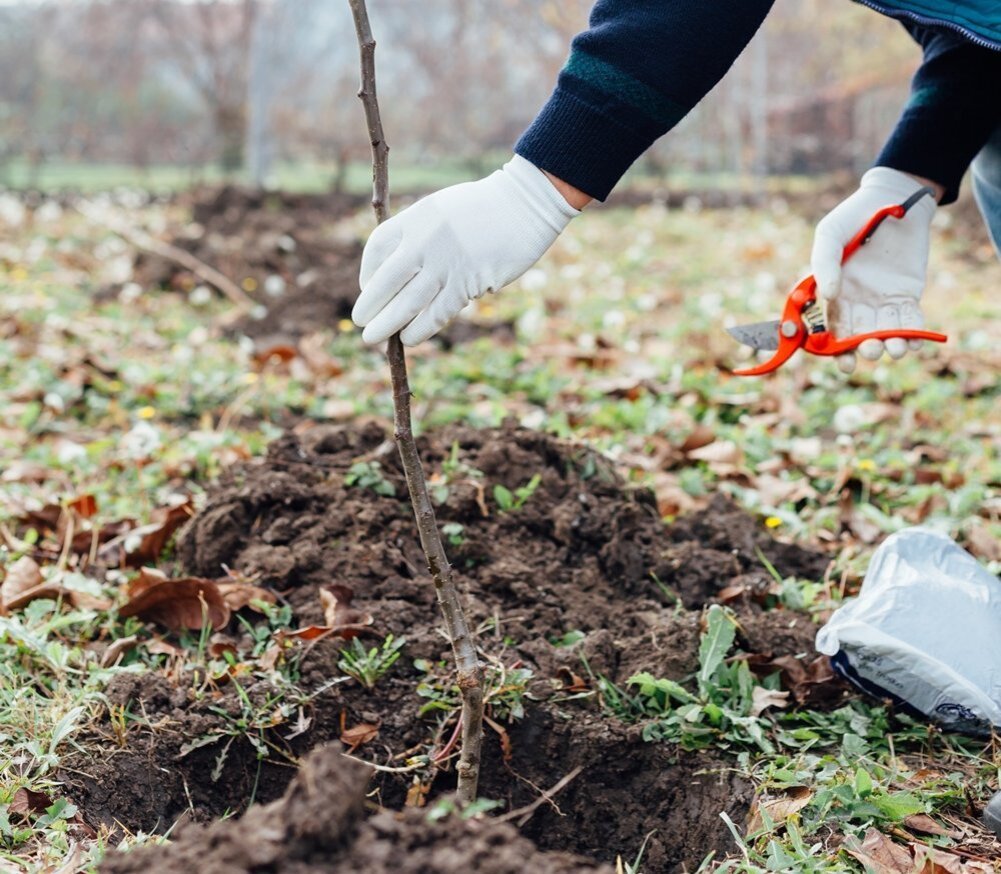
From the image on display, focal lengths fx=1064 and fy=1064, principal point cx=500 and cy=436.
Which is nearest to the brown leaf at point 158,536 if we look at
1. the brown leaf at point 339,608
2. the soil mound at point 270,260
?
the brown leaf at point 339,608

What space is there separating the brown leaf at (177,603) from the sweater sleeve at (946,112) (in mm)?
1676

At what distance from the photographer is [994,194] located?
2379 mm

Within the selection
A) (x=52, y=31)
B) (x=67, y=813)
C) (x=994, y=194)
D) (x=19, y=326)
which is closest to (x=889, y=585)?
(x=994, y=194)

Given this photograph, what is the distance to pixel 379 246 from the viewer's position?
→ 165 centimetres

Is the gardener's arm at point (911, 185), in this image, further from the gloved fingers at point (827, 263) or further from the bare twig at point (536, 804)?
the bare twig at point (536, 804)

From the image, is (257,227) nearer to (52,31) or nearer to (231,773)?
(231,773)

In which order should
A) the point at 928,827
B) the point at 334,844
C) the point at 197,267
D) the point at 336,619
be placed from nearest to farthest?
the point at 334,844
the point at 928,827
the point at 336,619
the point at 197,267

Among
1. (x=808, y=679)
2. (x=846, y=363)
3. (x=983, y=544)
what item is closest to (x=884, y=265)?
(x=846, y=363)

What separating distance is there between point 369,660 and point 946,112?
1588 mm

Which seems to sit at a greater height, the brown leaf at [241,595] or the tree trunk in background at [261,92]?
the tree trunk in background at [261,92]

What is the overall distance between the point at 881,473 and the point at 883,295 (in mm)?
777

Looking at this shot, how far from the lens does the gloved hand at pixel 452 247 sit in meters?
1.63

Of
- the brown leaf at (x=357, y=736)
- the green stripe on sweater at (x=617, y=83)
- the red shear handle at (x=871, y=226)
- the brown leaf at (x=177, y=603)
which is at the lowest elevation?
the brown leaf at (x=357, y=736)

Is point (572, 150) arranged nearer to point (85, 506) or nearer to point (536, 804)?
point (536, 804)
